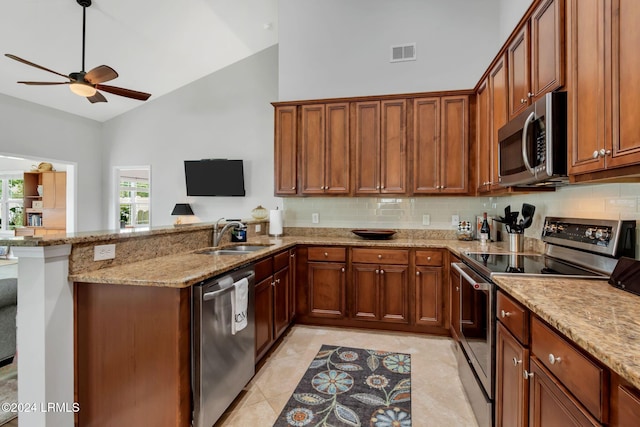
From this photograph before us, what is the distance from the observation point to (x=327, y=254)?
10.9 feet

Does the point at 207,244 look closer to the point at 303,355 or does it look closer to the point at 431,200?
the point at 303,355

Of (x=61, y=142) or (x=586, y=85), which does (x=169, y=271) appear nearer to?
(x=586, y=85)

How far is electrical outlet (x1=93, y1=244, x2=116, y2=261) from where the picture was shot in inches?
69.8

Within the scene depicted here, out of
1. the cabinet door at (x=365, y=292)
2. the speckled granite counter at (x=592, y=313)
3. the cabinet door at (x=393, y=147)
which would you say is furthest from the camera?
the cabinet door at (x=393, y=147)

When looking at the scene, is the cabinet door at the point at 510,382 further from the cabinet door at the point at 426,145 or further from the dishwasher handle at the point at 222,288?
the cabinet door at the point at 426,145

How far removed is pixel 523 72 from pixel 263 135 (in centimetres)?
410

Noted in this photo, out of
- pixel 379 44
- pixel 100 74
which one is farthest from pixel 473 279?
pixel 100 74

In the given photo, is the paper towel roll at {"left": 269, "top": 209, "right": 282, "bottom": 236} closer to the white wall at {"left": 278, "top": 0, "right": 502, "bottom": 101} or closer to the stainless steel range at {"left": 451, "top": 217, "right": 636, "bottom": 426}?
the white wall at {"left": 278, "top": 0, "right": 502, "bottom": 101}

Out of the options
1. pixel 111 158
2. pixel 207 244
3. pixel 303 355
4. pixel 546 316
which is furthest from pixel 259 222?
pixel 111 158

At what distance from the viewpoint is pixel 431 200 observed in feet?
12.2

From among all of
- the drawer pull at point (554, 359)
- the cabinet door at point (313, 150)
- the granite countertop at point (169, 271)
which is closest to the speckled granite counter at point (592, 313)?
the drawer pull at point (554, 359)

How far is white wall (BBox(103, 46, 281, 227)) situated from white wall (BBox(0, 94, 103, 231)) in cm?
45

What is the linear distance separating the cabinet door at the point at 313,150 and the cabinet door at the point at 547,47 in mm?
2112

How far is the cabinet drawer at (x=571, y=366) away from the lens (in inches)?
33.4
